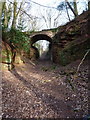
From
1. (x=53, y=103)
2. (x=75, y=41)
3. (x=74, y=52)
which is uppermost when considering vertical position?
(x=75, y=41)

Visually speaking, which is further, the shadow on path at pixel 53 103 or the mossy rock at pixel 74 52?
the mossy rock at pixel 74 52

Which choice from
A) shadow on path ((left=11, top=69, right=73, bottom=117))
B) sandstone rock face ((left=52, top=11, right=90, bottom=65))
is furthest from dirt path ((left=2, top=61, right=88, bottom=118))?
sandstone rock face ((left=52, top=11, right=90, bottom=65))

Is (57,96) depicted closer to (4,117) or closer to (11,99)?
(11,99)

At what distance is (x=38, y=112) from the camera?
3496mm

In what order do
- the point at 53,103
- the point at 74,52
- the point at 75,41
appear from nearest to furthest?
1. the point at 53,103
2. the point at 74,52
3. the point at 75,41

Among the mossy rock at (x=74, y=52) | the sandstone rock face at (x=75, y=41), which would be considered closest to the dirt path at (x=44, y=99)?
the mossy rock at (x=74, y=52)

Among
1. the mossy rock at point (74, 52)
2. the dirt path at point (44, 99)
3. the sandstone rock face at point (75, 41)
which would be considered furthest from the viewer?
the sandstone rock face at point (75, 41)

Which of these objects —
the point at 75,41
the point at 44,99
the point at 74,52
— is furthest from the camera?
the point at 75,41

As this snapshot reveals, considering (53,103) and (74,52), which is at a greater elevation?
(74,52)

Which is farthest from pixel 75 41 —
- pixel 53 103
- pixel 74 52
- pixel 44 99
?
pixel 53 103

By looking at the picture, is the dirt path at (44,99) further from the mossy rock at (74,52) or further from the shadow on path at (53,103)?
the mossy rock at (74,52)

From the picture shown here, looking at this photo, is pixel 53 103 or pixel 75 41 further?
pixel 75 41

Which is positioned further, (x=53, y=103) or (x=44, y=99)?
(x=44, y=99)

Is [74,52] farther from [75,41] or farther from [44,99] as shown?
[44,99]
